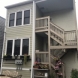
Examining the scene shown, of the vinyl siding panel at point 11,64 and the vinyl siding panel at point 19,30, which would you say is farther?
the vinyl siding panel at point 19,30

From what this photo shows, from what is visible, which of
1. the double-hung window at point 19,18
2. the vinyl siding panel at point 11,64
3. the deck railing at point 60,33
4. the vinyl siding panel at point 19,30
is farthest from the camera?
the double-hung window at point 19,18

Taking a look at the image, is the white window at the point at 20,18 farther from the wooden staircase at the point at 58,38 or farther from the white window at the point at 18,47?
the white window at the point at 18,47

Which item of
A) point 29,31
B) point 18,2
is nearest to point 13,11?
point 18,2

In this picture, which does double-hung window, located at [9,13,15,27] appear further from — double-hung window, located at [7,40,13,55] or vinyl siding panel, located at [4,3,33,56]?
double-hung window, located at [7,40,13,55]

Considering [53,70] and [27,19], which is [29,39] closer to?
[27,19]

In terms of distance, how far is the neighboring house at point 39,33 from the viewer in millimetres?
9477

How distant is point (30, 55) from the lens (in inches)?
383

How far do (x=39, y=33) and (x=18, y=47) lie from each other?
7.57 ft

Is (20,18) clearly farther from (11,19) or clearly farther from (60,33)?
(60,33)

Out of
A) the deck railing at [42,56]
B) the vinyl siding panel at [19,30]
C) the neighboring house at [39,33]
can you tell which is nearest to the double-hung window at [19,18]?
the neighboring house at [39,33]

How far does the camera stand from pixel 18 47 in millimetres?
10453

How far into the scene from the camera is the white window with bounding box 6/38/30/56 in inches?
400

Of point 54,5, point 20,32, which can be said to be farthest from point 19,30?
point 54,5

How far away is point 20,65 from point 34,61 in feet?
4.22
